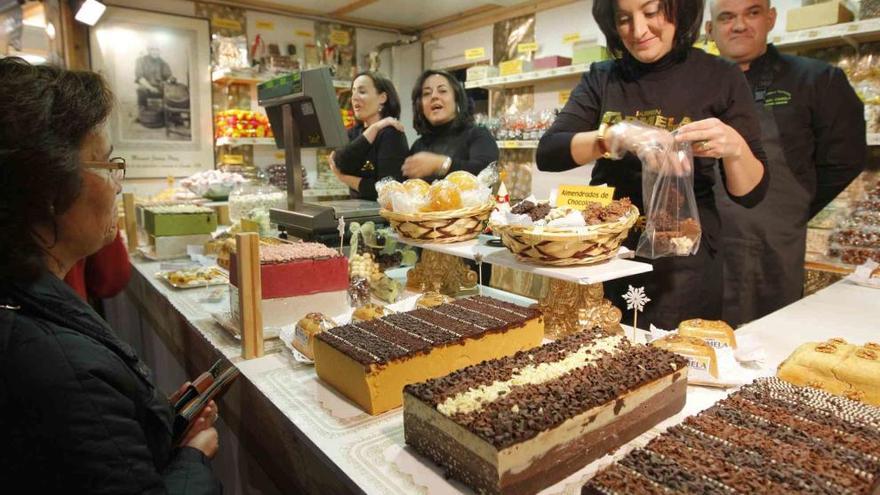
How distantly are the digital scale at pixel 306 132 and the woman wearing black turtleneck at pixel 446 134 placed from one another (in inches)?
21.0

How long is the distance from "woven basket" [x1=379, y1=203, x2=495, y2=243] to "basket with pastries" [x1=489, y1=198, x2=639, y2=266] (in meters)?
0.25

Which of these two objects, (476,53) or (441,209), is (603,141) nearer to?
(441,209)

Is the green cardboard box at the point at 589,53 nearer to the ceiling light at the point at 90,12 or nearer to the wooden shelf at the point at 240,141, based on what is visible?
the wooden shelf at the point at 240,141

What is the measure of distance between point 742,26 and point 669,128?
52.5 inches

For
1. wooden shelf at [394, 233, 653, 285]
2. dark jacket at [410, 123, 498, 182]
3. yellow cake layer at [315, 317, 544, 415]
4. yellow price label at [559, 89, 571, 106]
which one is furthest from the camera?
yellow price label at [559, 89, 571, 106]

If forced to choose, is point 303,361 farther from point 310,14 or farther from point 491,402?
point 310,14

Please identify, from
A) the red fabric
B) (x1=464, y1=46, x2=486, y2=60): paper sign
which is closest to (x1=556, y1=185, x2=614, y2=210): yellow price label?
the red fabric

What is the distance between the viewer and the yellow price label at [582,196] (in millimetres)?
1556

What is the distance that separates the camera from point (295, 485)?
1.20 metres

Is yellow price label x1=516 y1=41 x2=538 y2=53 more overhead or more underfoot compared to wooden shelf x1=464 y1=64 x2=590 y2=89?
more overhead

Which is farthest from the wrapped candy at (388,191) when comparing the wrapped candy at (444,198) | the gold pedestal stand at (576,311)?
the gold pedestal stand at (576,311)

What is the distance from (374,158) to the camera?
3432mm

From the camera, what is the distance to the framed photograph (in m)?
4.63

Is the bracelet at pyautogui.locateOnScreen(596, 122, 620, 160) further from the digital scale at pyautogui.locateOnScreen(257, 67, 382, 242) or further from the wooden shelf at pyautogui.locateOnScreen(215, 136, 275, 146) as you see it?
the wooden shelf at pyautogui.locateOnScreen(215, 136, 275, 146)
